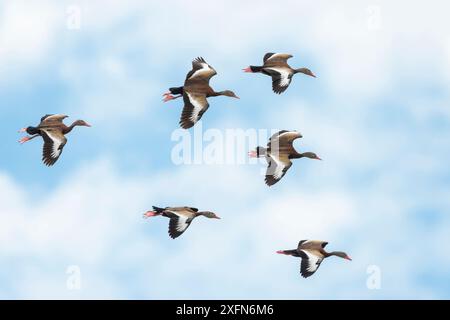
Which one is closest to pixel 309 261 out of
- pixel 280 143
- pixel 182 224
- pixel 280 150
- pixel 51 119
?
pixel 182 224

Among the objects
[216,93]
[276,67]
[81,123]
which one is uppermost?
[276,67]

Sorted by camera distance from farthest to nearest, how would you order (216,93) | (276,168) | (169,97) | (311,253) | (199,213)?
(216,93)
(169,97)
(276,168)
(199,213)
(311,253)

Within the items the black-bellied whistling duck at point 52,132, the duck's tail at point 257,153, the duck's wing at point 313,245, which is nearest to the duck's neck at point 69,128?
the black-bellied whistling duck at point 52,132

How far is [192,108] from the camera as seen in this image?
89.4 ft

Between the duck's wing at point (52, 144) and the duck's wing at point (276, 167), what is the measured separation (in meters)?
4.77

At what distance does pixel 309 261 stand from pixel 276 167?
2.63 metres

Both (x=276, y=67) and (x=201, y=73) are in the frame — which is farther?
(x=276, y=67)

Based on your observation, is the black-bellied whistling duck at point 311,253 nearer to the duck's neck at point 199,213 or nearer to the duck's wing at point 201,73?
the duck's neck at point 199,213

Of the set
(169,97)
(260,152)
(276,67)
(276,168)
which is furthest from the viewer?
(276,67)

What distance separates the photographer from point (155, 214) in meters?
26.7

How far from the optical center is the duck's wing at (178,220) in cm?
2623

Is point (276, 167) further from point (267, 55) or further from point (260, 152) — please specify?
point (267, 55)
